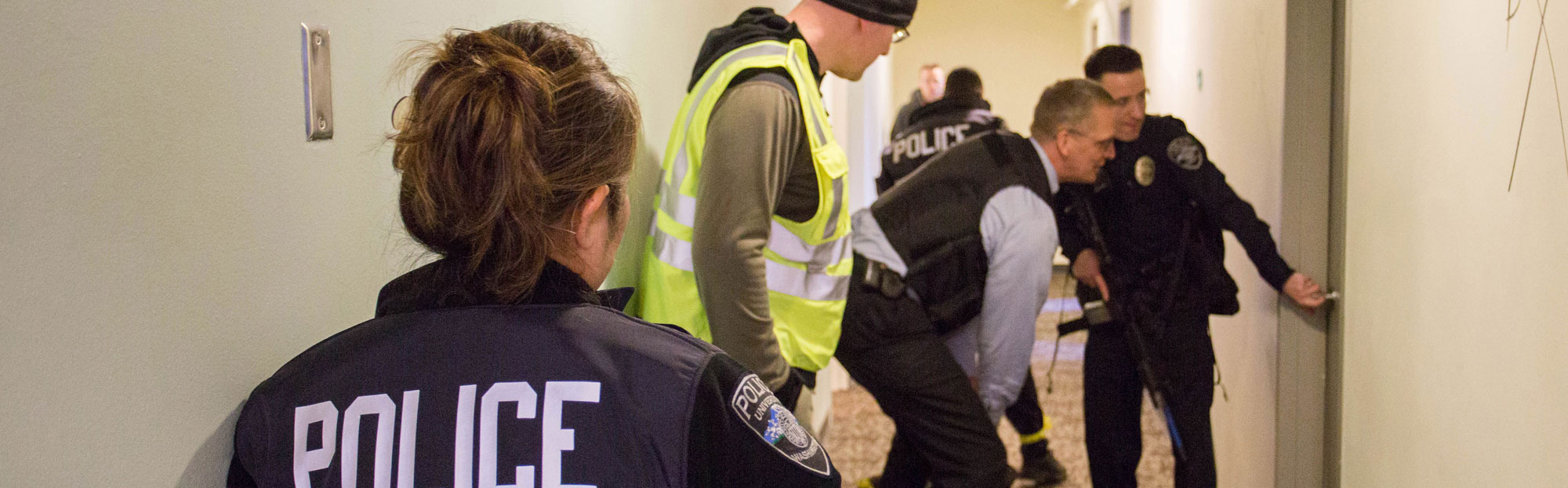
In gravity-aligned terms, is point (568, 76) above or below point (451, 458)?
above

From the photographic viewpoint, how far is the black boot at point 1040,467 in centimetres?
343

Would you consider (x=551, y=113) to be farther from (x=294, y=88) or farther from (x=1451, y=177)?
(x=1451, y=177)

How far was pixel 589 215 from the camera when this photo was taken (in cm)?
87

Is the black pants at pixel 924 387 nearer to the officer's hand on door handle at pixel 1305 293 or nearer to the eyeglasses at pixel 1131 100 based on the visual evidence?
the officer's hand on door handle at pixel 1305 293

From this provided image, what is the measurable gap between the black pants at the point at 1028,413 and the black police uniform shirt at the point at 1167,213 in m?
0.77

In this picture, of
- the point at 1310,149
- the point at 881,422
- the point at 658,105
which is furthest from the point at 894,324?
the point at 881,422

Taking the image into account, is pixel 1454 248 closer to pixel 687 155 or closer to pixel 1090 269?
pixel 687 155

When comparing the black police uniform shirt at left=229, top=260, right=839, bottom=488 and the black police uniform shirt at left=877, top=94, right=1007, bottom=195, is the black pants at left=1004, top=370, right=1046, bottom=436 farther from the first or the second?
the black police uniform shirt at left=229, top=260, right=839, bottom=488

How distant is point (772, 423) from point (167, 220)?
18.0 inches

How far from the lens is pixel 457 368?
80cm

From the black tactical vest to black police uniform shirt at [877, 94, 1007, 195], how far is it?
1638 mm

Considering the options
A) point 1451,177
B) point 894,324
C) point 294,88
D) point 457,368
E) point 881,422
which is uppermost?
point 294,88

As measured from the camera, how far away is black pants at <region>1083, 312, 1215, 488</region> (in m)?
2.53

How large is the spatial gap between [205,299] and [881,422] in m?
3.65
